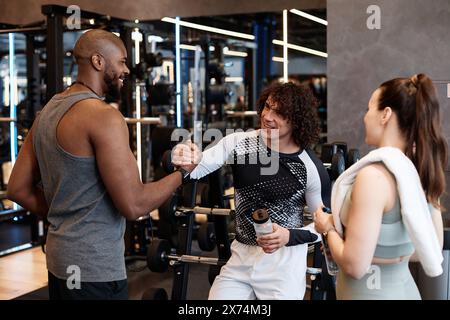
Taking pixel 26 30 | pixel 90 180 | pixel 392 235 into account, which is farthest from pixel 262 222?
pixel 26 30

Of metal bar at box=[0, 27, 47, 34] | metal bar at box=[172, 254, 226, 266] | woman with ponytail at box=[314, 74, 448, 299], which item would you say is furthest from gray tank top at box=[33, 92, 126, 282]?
metal bar at box=[0, 27, 47, 34]

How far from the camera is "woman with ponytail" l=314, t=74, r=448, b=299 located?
1646 mm

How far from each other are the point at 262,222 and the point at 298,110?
2.06 ft

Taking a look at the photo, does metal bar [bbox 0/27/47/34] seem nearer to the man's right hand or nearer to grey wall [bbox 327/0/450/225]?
grey wall [bbox 327/0/450/225]

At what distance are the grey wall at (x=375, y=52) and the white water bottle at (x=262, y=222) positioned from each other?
85.3 inches

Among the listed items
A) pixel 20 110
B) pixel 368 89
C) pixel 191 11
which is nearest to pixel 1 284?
pixel 191 11

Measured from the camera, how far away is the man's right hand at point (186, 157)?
2227 mm

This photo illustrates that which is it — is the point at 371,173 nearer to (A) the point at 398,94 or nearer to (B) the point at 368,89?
(A) the point at 398,94

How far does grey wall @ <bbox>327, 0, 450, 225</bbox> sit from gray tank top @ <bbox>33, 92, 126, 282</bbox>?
8.15ft

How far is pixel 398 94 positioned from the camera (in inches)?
68.2

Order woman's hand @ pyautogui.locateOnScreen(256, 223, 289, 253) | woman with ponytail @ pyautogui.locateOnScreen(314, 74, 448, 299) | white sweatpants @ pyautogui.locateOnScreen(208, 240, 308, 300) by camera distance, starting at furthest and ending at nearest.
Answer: white sweatpants @ pyautogui.locateOnScreen(208, 240, 308, 300)
woman's hand @ pyautogui.locateOnScreen(256, 223, 289, 253)
woman with ponytail @ pyautogui.locateOnScreen(314, 74, 448, 299)

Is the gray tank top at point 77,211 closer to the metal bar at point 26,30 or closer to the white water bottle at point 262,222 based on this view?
the white water bottle at point 262,222

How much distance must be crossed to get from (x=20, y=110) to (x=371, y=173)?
7.56m

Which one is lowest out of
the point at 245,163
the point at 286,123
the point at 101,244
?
the point at 101,244
